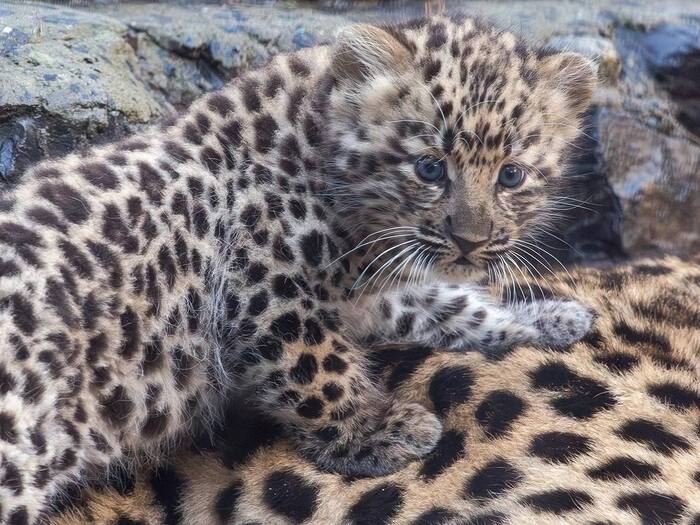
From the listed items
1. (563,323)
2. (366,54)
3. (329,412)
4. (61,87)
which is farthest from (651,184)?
(61,87)

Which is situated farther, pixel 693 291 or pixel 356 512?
pixel 693 291

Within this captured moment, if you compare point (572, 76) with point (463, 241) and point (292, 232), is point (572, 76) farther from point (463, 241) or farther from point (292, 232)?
point (292, 232)

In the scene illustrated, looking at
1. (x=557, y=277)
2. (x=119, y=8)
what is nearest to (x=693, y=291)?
(x=557, y=277)

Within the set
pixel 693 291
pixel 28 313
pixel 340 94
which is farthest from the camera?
pixel 693 291

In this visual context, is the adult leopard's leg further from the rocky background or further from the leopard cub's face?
the rocky background

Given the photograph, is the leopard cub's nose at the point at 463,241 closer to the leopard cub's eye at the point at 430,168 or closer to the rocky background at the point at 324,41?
the leopard cub's eye at the point at 430,168

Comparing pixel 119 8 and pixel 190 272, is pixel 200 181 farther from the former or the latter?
pixel 119 8
